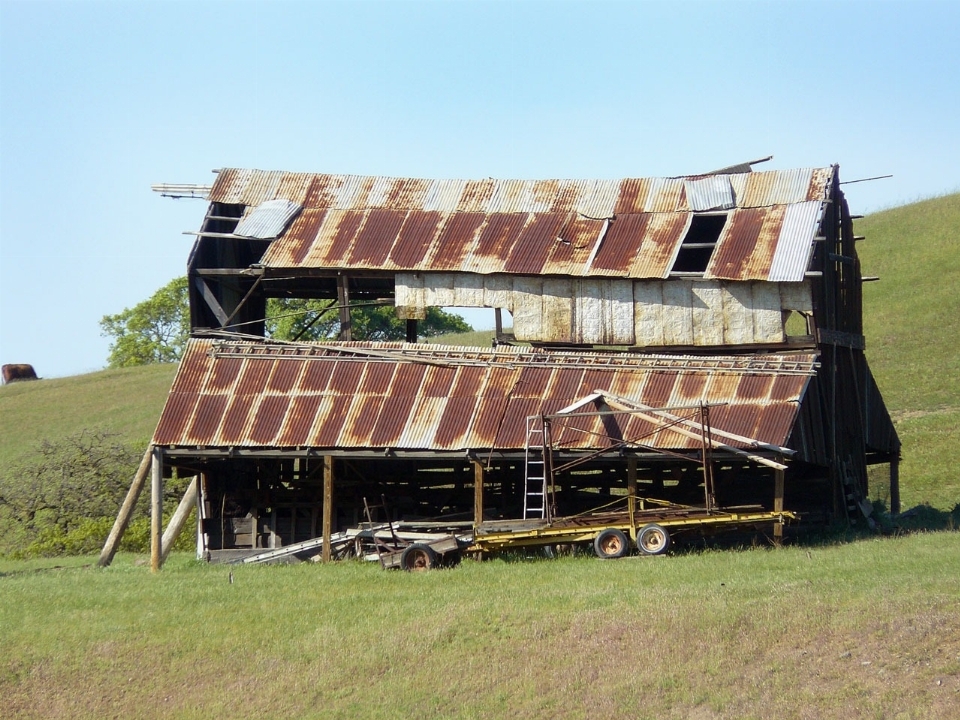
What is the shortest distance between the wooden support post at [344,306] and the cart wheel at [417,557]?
7719mm

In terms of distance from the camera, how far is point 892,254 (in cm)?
6494

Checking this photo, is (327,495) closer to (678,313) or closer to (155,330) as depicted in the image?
(678,313)

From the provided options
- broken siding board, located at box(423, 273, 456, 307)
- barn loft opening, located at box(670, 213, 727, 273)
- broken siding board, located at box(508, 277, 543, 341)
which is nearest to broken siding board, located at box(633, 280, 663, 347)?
barn loft opening, located at box(670, 213, 727, 273)

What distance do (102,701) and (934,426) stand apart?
106ft

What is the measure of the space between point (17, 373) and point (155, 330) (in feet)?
54.0

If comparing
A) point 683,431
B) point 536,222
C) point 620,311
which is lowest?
point 683,431

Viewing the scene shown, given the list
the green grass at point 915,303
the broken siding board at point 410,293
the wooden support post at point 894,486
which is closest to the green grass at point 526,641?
the broken siding board at point 410,293

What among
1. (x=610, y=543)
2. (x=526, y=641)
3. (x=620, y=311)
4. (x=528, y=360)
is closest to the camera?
(x=526, y=641)

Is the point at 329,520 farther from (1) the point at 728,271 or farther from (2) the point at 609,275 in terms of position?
(1) the point at 728,271

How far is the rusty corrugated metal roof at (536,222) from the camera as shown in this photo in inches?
1224

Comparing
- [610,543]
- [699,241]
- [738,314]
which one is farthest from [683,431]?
[699,241]

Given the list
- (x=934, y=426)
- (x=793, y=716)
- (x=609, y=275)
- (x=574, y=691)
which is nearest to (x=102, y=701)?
(x=574, y=691)

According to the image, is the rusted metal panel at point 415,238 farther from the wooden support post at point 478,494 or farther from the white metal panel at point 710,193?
the wooden support post at point 478,494

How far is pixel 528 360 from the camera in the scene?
29.4 meters
